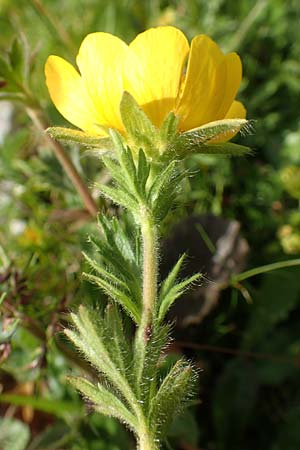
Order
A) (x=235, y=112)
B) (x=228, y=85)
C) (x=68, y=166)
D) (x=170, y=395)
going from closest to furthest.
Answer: (x=170, y=395) < (x=228, y=85) < (x=235, y=112) < (x=68, y=166)

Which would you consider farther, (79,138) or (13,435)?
(13,435)

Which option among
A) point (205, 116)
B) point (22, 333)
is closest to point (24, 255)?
point (22, 333)

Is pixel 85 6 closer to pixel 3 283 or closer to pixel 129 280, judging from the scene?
pixel 3 283

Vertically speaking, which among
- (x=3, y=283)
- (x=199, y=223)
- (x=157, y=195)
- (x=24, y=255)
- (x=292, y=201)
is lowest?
(x=292, y=201)

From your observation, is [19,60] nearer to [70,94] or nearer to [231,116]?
[70,94]

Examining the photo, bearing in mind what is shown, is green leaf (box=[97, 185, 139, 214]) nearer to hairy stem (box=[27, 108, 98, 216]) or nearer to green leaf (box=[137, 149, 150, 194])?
green leaf (box=[137, 149, 150, 194])

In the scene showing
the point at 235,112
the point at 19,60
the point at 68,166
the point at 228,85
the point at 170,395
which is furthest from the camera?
the point at 68,166

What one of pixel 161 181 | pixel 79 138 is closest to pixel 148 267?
pixel 161 181

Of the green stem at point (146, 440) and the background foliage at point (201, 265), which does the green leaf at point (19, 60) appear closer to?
the background foliage at point (201, 265)
